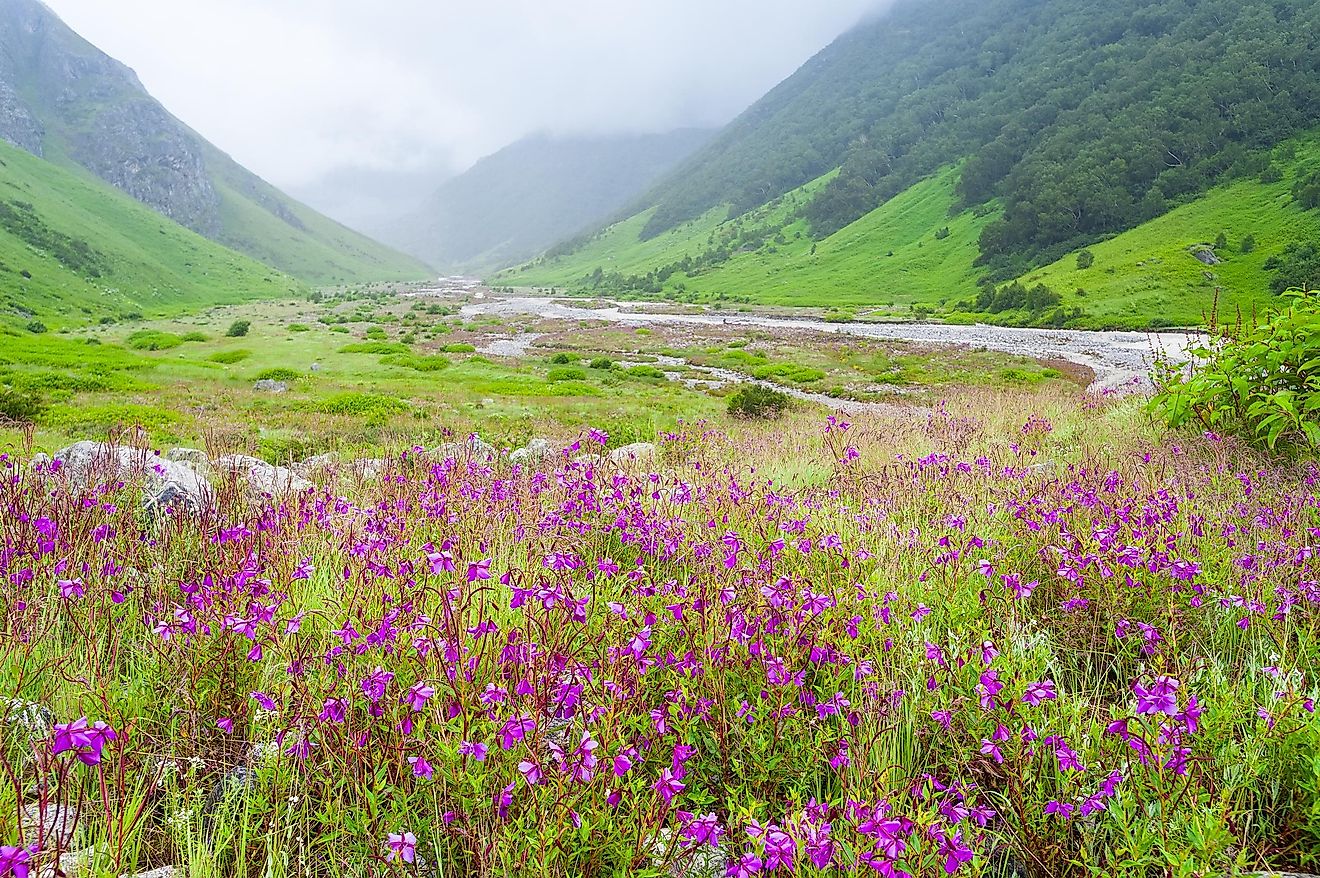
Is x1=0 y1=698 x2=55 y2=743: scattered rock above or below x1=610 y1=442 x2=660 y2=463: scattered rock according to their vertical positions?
above

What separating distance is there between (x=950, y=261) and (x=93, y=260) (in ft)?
428

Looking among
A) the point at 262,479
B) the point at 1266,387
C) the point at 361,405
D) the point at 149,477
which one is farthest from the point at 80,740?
the point at 361,405

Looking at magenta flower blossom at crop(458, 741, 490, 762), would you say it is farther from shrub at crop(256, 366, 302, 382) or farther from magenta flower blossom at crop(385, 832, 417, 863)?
shrub at crop(256, 366, 302, 382)

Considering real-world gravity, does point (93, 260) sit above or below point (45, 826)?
above

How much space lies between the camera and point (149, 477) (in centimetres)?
647

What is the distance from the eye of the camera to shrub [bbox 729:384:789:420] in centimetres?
2381

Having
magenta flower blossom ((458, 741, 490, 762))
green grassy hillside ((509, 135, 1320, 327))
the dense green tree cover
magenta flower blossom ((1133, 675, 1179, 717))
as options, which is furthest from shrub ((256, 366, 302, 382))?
the dense green tree cover

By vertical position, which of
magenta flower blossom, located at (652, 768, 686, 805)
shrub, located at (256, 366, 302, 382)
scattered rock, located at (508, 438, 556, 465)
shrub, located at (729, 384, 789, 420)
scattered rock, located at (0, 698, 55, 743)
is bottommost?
shrub, located at (729, 384, 789, 420)

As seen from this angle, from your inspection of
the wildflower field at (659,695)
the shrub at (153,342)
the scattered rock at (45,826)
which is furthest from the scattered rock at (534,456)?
the shrub at (153,342)

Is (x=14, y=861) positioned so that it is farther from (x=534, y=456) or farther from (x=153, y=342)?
(x=153, y=342)

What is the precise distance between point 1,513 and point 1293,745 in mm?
7257

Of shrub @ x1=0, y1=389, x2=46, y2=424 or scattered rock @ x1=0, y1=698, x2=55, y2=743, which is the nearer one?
scattered rock @ x1=0, y1=698, x2=55, y2=743

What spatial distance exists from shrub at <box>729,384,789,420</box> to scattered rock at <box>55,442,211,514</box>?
18.4m

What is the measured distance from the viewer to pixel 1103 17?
148m
